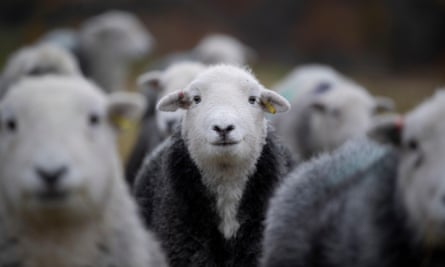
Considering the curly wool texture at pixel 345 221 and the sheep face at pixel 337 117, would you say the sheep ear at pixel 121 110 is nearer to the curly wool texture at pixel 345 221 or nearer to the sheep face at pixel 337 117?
the curly wool texture at pixel 345 221

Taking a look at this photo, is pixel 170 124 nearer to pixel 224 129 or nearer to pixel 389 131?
pixel 224 129

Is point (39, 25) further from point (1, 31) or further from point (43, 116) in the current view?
point (43, 116)

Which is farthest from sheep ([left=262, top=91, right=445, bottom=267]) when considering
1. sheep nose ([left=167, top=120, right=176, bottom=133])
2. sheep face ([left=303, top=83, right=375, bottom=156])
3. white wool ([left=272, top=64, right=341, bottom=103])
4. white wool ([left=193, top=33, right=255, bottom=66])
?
white wool ([left=193, top=33, right=255, bottom=66])

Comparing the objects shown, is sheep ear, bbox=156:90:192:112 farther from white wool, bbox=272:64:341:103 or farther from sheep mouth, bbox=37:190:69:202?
white wool, bbox=272:64:341:103

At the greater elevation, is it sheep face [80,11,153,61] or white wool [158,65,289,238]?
sheep face [80,11,153,61]

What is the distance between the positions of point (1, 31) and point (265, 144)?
613 inches

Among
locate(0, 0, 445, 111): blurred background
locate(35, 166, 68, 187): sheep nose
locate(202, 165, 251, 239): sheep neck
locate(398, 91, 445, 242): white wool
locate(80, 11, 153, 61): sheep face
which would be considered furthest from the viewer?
locate(0, 0, 445, 111): blurred background

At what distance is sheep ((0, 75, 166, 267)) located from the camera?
9.82ft

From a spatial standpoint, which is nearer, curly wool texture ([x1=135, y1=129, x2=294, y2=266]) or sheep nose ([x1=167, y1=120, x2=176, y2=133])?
curly wool texture ([x1=135, y1=129, x2=294, y2=266])

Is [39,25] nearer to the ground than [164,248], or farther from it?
farther from it

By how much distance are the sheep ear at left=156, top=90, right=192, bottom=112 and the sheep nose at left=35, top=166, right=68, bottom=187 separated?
176 centimetres

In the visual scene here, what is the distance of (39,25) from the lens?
18.7 m

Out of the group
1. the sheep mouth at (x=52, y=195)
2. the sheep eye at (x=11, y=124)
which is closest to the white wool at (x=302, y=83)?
the sheep eye at (x=11, y=124)

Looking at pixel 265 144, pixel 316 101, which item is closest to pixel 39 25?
pixel 316 101
